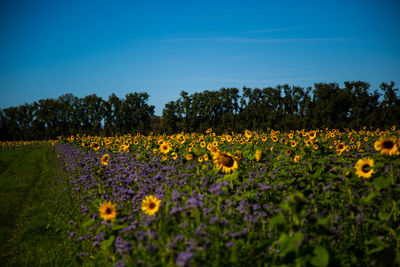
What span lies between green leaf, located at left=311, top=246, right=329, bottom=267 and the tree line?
27495mm

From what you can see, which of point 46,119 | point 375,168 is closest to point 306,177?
point 375,168

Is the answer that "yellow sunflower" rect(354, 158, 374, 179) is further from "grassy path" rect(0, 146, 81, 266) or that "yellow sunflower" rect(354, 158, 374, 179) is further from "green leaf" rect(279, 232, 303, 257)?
"grassy path" rect(0, 146, 81, 266)

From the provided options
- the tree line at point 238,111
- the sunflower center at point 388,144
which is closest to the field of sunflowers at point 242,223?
the sunflower center at point 388,144

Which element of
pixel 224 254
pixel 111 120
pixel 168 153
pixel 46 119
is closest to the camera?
pixel 224 254

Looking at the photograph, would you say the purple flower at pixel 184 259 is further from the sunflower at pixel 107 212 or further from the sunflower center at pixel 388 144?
the sunflower center at pixel 388 144

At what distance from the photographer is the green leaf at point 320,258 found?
7.23ft

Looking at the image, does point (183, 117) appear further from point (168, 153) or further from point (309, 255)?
point (309, 255)

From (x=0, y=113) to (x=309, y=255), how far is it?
74.5 meters

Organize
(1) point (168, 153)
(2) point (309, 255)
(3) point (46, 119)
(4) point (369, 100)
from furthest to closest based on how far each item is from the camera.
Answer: (3) point (46, 119)
(4) point (369, 100)
(1) point (168, 153)
(2) point (309, 255)

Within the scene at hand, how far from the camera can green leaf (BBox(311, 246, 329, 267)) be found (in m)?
2.21

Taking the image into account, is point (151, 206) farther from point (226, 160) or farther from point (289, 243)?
point (226, 160)

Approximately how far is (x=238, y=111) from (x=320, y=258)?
39.5 m

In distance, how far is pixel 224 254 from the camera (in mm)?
2691

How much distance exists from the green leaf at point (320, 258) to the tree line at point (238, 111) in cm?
2749
